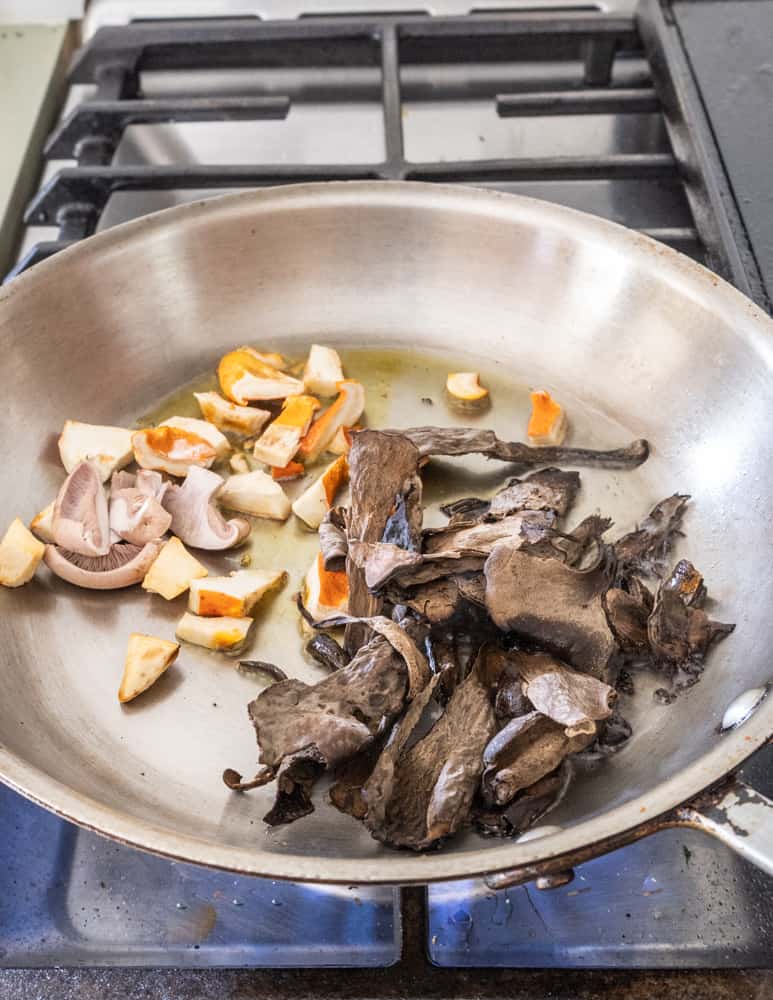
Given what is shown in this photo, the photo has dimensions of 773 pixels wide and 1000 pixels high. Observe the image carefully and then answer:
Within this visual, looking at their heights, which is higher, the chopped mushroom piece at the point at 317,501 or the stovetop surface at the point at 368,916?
the chopped mushroom piece at the point at 317,501

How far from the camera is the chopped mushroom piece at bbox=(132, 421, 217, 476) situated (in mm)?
1118

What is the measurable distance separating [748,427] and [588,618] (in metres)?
0.36

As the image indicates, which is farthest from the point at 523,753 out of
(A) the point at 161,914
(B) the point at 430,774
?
(A) the point at 161,914

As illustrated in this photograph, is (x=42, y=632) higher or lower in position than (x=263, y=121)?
lower

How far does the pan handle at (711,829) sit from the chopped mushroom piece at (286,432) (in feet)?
1.91

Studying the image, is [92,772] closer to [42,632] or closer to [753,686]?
[42,632]

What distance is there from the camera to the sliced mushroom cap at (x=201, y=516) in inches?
41.6

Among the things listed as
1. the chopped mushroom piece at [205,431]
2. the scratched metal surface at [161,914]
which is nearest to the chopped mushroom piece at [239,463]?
the chopped mushroom piece at [205,431]

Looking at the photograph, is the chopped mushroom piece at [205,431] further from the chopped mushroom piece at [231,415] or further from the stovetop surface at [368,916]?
the stovetop surface at [368,916]

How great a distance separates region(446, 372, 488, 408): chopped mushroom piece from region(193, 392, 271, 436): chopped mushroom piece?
9.4 inches

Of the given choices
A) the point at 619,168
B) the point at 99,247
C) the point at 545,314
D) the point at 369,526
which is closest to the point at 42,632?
the point at 369,526

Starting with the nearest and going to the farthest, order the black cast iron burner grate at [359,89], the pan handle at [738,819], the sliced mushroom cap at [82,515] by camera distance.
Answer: the pan handle at [738,819], the sliced mushroom cap at [82,515], the black cast iron burner grate at [359,89]

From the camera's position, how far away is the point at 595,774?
856 millimetres

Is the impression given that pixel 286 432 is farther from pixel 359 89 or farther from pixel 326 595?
pixel 359 89
